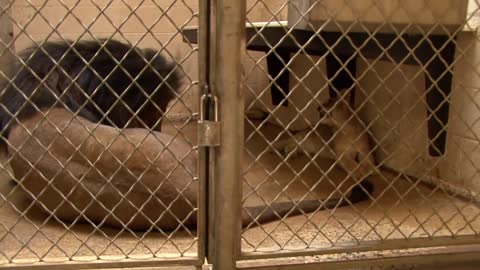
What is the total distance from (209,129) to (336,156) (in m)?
0.80

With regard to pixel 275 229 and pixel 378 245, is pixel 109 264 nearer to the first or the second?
pixel 275 229

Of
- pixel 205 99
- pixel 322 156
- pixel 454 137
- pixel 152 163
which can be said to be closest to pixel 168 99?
pixel 152 163

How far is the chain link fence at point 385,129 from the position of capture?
1.26 meters

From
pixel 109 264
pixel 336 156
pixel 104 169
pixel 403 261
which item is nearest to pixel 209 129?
pixel 109 264

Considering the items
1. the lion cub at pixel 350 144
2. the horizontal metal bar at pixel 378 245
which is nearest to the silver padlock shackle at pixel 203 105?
the horizontal metal bar at pixel 378 245

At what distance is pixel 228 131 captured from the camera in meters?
1.07

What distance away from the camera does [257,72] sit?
3.16 meters

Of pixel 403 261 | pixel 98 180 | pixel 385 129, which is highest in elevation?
pixel 385 129

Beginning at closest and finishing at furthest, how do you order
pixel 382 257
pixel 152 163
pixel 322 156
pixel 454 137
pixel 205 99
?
pixel 205 99
pixel 382 257
pixel 152 163
pixel 454 137
pixel 322 156

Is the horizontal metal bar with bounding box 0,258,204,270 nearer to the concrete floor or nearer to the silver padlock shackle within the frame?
the concrete floor

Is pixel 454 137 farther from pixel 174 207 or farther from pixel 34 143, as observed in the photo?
pixel 34 143

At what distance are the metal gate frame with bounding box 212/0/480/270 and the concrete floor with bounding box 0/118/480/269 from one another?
0.13ft

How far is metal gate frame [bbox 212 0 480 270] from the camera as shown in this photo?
1.04 m

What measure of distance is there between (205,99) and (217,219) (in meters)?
0.28
